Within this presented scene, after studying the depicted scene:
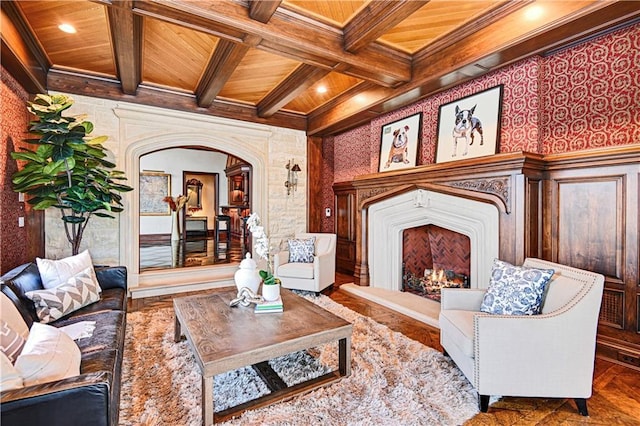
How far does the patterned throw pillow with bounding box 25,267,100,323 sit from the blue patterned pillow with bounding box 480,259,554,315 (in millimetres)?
3116

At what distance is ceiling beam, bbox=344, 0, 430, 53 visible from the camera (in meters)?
2.47

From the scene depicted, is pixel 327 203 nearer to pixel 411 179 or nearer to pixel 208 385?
pixel 411 179

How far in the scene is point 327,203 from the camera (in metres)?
6.34

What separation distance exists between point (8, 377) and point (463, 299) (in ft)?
8.87

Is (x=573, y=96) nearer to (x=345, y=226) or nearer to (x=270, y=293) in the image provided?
(x=270, y=293)

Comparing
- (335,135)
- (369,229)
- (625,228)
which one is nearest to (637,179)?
(625,228)

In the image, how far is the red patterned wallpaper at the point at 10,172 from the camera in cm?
279

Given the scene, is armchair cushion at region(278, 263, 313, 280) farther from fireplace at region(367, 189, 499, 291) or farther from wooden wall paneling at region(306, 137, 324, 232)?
wooden wall paneling at region(306, 137, 324, 232)

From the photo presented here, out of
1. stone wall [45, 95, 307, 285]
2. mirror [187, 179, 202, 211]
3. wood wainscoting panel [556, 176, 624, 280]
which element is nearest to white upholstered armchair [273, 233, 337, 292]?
stone wall [45, 95, 307, 285]

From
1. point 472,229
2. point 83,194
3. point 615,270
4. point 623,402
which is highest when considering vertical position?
point 83,194

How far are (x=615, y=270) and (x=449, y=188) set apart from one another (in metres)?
1.59

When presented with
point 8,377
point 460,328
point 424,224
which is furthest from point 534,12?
point 8,377

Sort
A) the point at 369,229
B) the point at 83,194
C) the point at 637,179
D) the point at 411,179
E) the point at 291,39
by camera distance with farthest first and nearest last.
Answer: the point at 369,229, the point at 411,179, the point at 83,194, the point at 291,39, the point at 637,179

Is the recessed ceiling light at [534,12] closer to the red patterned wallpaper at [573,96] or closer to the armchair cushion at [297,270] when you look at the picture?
the red patterned wallpaper at [573,96]
